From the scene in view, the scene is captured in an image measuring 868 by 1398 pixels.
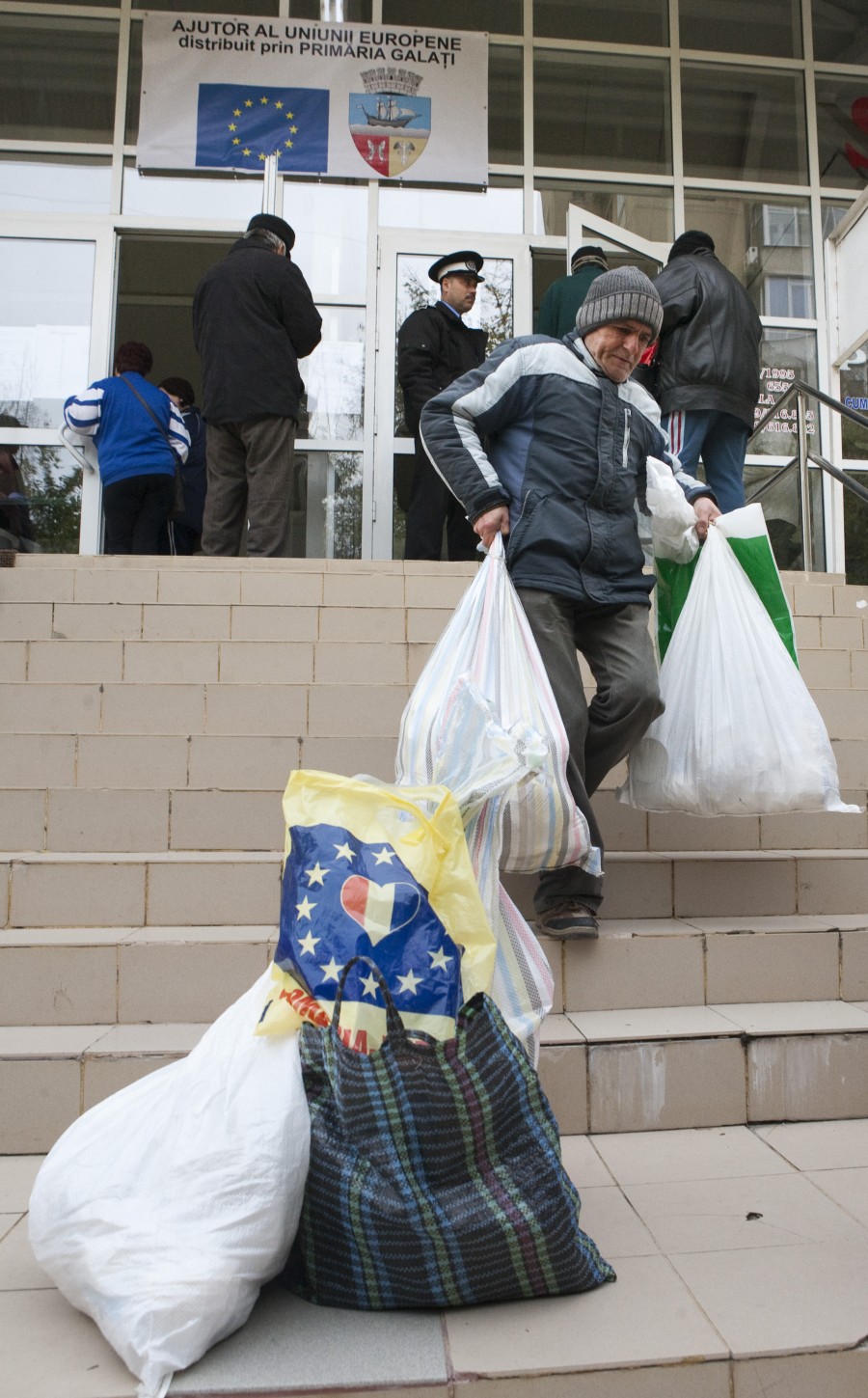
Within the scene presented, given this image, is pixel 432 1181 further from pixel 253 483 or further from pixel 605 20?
pixel 605 20

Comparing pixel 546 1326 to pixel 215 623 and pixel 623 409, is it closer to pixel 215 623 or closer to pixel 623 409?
pixel 623 409

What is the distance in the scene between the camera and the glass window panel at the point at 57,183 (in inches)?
304

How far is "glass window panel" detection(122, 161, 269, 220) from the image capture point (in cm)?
774

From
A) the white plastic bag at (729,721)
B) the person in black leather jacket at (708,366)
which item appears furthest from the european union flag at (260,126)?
the white plastic bag at (729,721)

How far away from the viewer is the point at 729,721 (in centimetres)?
298

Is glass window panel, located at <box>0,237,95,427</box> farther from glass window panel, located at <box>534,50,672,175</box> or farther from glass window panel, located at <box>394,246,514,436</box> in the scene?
glass window panel, located at <box>534,50,672,175</box>

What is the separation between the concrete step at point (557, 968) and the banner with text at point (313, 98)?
6.40 metres

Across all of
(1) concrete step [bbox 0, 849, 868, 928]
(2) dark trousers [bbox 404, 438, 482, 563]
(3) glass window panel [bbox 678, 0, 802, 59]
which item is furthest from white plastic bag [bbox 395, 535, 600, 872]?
(3) glass window panel [bbox 678, 0, 802, 59]

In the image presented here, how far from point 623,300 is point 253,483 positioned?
3.01m

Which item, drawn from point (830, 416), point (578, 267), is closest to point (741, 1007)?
point (578, 267)

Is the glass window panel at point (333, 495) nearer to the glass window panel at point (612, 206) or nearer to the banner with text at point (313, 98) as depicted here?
the banner with text at point (313, 98)

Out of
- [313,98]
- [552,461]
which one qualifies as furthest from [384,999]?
[313,98]

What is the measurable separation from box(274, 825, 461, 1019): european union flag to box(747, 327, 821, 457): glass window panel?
22.7 ft

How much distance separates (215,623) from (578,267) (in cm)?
316
